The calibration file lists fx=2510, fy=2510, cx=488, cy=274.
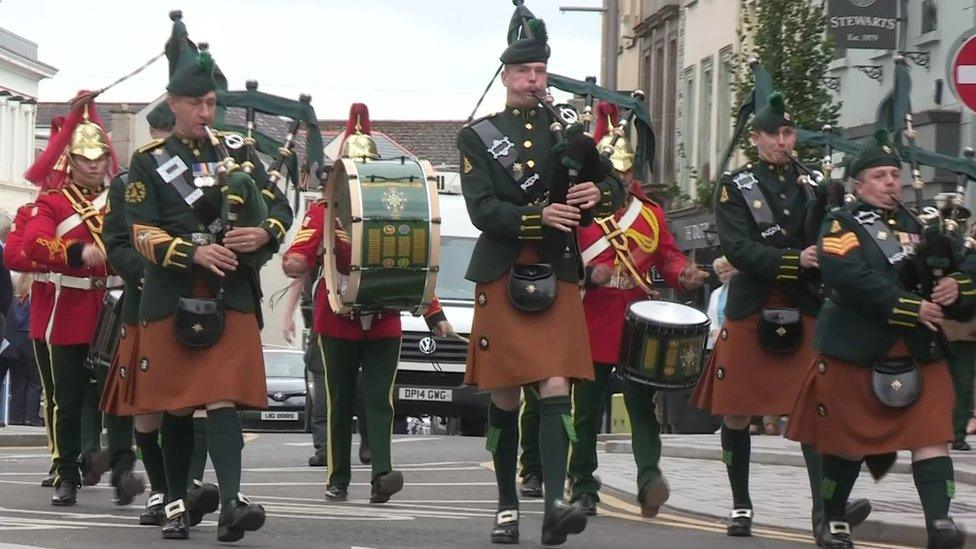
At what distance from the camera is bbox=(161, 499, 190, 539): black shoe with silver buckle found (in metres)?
11.4

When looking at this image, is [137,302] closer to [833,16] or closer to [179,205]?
[179,205]

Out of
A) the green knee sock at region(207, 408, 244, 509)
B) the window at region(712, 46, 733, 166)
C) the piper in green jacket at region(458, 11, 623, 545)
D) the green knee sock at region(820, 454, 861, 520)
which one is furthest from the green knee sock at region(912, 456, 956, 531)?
the window at region(712, 46, 733, 166)

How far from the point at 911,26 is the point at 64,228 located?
72.6 feet

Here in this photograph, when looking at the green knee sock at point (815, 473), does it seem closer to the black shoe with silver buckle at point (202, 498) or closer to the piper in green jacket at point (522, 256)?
the piper in green jacket at point (522, 256)

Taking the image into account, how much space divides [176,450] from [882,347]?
325cm

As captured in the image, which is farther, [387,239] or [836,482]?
[387,239]

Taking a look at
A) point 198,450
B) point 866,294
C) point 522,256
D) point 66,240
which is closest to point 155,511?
point 198,450

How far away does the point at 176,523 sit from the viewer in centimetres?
1141

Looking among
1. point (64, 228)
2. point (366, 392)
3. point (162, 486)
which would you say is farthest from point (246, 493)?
point (162, 486)

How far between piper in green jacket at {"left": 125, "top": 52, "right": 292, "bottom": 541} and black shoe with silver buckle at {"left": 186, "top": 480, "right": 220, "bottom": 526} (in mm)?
39

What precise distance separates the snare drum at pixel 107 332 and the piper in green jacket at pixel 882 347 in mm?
3901

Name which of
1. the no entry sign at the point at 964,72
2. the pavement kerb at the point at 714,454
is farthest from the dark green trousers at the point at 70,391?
the pavement kerb at the point at 714,454

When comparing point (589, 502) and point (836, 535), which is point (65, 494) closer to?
point (589, 502)

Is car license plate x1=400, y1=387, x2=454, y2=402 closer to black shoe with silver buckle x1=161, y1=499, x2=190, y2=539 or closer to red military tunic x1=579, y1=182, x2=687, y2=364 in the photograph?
red military tunic x1=579, y1=182, x2=687, y2=364
